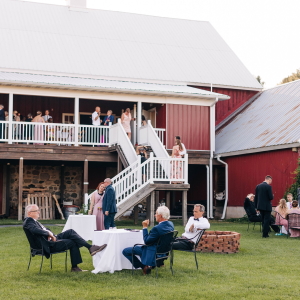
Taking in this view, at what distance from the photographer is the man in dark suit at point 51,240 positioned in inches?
342

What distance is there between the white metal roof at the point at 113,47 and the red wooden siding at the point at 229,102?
1.14 feet

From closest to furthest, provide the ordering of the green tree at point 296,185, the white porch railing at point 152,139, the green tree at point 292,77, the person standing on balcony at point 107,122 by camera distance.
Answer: the green tree at point 296,185
the white porch railing at point 152,139
the person standing on balcony at point 107,122
the green tree at point 292,77

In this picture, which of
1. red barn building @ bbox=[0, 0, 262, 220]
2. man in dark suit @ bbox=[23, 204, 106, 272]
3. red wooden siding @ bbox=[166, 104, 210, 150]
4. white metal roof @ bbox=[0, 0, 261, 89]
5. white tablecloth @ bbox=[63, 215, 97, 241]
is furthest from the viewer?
white metal roof @ bbox=[0, 0, 261, 89]

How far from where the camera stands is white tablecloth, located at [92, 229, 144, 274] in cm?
879

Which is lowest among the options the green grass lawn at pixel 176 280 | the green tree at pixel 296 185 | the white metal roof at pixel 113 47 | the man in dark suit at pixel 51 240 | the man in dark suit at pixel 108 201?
the green grass lawn at pixel 176 280

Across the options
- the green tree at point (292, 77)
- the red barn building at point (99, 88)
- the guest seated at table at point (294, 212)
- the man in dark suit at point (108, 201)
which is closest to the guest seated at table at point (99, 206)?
the man in dark suit at point (108, 201)

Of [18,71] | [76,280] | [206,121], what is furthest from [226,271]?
[18,71]

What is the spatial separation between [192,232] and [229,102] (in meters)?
16.6

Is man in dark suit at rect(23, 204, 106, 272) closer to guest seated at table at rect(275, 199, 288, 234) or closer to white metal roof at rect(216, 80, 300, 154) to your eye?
guest seated at table at rect(275, 199, 288, 234)

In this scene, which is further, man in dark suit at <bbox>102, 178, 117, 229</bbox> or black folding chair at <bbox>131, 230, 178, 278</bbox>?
man in dark suit at <bbox>102, 178, 117, 229</bbox>

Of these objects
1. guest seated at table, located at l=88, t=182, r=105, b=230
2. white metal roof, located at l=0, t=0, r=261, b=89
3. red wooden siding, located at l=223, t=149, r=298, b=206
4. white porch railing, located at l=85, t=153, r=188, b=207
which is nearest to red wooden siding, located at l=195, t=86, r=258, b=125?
white metal roof, located at l=0, t=0, r=261, b=89

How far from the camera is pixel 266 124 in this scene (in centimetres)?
2166

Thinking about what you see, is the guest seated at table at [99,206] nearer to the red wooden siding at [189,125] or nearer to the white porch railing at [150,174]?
the white porch railing at [150,174]

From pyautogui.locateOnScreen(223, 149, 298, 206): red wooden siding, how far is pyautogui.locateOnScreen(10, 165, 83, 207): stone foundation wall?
5891 millimetres
